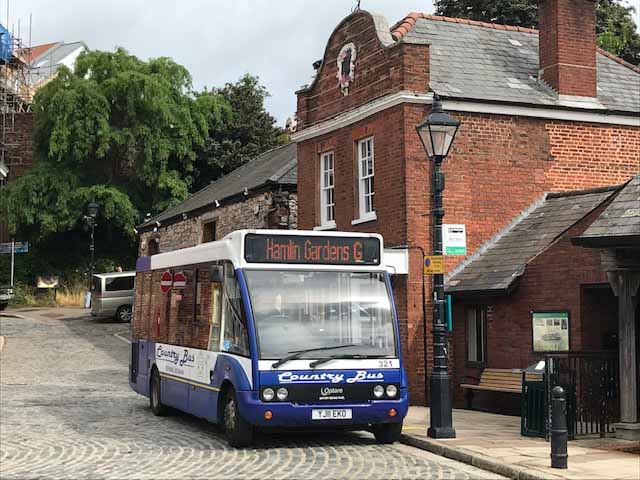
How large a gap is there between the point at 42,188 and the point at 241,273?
1434 inches

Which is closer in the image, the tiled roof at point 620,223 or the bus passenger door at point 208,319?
the tiled roof at point 620,223

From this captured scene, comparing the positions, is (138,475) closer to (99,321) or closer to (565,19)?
(565,19)

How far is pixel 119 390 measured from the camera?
1942 cm

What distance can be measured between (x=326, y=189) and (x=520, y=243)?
550cm

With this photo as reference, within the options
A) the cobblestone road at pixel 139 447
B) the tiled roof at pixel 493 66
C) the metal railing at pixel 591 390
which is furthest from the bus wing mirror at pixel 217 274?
the tiled roof at pixel 493 66

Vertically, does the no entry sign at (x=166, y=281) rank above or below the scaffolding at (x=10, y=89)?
below

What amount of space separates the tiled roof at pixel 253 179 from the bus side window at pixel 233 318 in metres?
12.7

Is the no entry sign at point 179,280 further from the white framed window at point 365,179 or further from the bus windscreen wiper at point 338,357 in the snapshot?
the white framed window at point 365,179

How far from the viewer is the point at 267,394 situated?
1113 centimetres

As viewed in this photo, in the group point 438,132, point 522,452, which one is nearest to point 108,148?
point 438,132

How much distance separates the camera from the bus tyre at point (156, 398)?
15328mm

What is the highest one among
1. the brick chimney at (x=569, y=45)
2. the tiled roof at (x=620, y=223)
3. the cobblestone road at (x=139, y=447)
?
the brick chimney at (x=569, y=45)

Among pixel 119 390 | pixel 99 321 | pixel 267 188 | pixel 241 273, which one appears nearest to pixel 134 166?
pixel 99 321

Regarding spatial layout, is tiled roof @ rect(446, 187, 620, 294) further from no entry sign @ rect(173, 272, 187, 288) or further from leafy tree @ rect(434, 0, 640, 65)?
leafy tree @ rect(434, 0, 640, 65)
